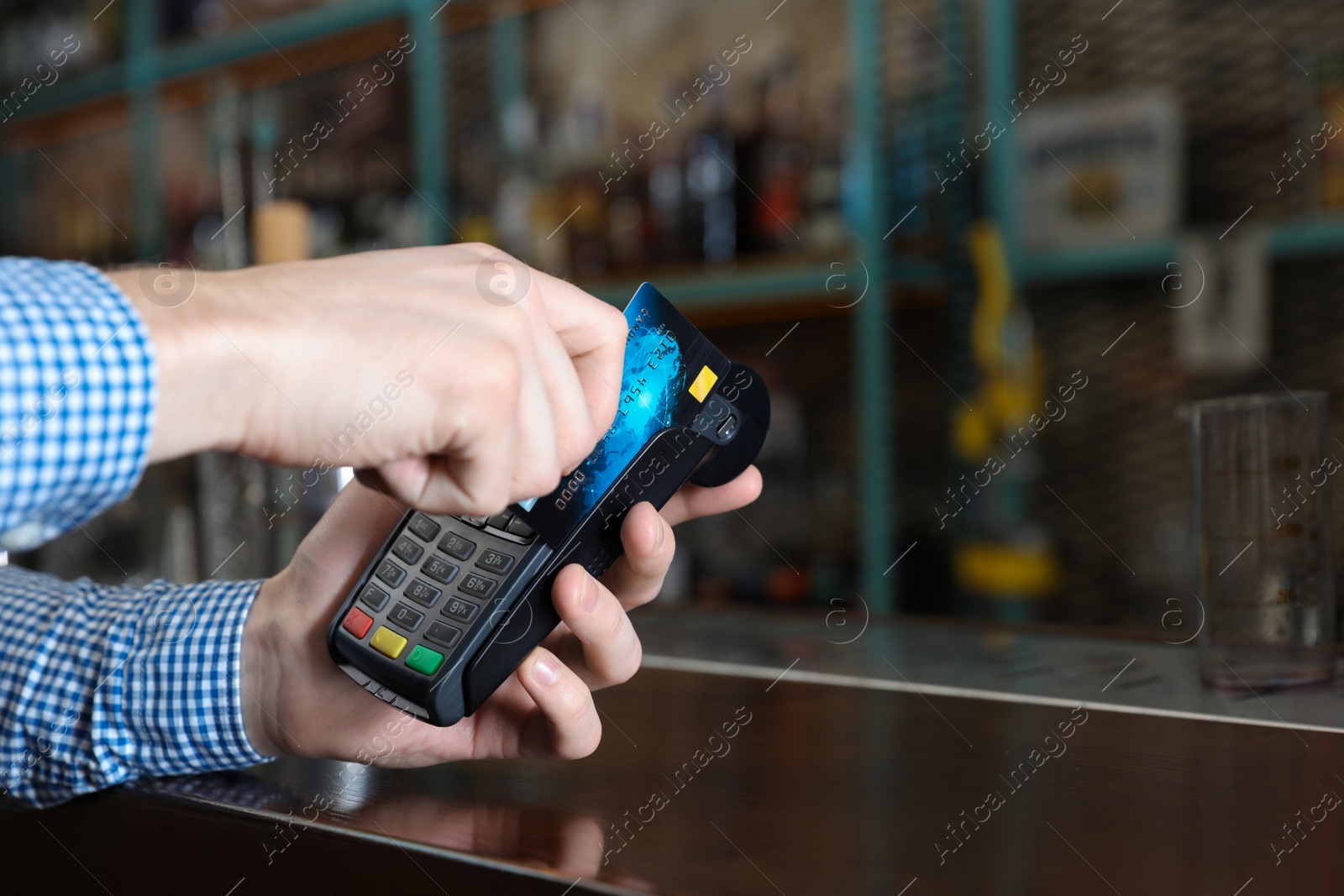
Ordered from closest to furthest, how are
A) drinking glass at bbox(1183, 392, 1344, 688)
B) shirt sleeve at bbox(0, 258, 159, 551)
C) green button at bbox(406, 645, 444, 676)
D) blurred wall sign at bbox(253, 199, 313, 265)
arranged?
shirt sleeve at bbox(0, 258, 159, 551) → green button at bbox(406, 645, 444, 676) → drinking glass at bbox(1183, 392, 1344, 688) → blurred wall sign at bbox(253, 199, 313, 265)

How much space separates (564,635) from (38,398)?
281mm

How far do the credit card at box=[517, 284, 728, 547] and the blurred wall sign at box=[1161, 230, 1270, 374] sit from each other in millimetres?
1055

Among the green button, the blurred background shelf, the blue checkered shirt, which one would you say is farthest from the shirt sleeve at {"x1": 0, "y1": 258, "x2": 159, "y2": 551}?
the blurred background shelf

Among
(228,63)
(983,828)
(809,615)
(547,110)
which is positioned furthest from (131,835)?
(228,63)

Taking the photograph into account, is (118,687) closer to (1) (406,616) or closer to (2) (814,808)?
(1) (406,616)

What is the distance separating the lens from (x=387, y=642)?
48 cm

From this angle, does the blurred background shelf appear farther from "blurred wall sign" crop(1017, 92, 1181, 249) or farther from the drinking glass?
the drinking glass

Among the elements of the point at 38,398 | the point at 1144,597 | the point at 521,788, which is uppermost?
the point at 38,398

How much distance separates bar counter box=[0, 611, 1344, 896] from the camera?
1.22ft

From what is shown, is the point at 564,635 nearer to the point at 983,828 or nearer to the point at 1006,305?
the point at 983,828

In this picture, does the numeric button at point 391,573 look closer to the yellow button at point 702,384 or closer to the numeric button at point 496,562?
the numeric button at point 496,562

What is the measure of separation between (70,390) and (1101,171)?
136 cm

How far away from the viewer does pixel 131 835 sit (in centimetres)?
50

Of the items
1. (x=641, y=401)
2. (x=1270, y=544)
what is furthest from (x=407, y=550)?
(x=1270, y=544)
